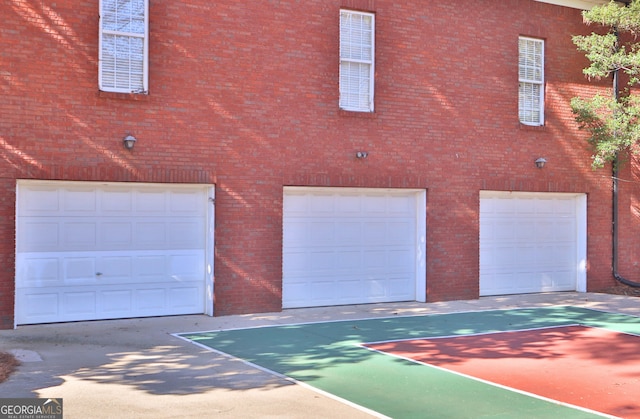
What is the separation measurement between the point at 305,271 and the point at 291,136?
2.72 meters

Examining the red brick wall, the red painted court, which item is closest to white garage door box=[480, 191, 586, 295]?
the red brick wall

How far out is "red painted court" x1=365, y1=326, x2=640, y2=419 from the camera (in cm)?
872

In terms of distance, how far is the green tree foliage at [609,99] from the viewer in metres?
17.8

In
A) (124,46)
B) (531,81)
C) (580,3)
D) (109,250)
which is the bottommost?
(109,250)

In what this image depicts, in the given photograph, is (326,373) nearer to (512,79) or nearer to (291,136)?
(291,136)

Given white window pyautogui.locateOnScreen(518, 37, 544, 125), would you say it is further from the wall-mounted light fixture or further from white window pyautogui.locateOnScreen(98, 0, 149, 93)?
the wall-mounted light fixture

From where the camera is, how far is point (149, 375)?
9289mm

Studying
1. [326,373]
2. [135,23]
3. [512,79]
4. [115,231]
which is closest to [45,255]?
[115,231]

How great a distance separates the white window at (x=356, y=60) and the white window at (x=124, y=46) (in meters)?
4.10

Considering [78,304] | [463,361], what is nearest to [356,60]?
[78,304]

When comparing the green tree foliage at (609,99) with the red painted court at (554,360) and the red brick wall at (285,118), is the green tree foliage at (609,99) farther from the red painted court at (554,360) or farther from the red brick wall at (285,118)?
the red painted court at (554,360)

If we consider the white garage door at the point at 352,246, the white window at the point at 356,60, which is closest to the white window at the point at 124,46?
the white garage door at the point at 352,246

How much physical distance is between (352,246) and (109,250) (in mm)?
5019

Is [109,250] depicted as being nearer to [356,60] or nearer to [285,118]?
[285,118]
